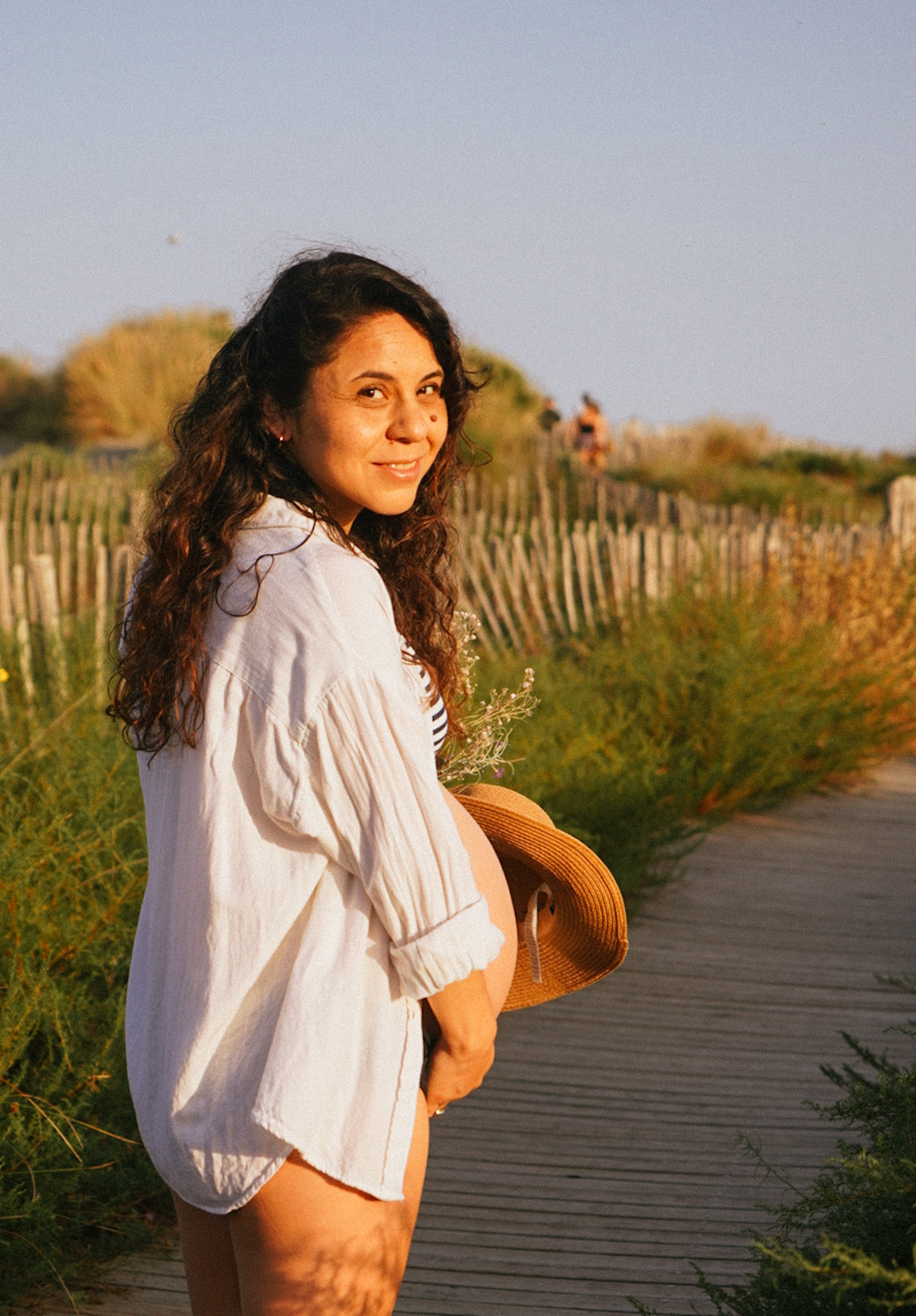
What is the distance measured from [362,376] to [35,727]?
3427 millimetres

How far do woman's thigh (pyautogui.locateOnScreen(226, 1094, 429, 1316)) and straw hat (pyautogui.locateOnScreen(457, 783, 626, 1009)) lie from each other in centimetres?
54

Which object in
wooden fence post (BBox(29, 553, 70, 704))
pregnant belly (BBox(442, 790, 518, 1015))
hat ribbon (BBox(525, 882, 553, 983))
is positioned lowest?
wooden fence post (BBox(29, 553, 70, 704))

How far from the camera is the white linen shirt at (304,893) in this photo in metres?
1.39

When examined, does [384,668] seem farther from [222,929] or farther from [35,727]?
[35,727]

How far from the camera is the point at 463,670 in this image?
86.0 inches

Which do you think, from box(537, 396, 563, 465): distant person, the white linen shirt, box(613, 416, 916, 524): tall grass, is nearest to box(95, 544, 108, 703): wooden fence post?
the white linen shirt

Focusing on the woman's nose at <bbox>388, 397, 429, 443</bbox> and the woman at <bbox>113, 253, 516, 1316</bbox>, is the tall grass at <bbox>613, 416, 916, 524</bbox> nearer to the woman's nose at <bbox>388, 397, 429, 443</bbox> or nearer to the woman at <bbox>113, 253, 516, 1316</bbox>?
the woman's nose at <bbox>388, 397, 429, 443</bbox>

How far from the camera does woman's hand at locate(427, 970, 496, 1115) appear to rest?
1.48m

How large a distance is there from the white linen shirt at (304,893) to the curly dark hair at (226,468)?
0.04 m

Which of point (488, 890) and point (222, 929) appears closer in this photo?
point (222, 929)

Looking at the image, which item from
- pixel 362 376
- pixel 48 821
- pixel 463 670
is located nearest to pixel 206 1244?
pixel 463 670

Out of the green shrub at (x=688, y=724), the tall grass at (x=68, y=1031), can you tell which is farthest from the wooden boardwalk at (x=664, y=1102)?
the green shrub at (x=688, y=724)

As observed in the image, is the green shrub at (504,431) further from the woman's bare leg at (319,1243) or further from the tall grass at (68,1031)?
the woman's bare leg at (319,1243)

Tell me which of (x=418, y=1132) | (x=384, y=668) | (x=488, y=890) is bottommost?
(x=418, y=1132)
